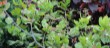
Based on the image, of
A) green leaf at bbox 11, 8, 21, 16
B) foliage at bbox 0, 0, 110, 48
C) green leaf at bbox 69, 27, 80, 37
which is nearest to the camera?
foliage at bbox 0, 0, 110, 48

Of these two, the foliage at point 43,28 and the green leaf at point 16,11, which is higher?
the green leaf at point 16,11

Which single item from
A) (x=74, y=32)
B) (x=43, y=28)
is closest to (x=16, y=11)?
(x=43, y=28)

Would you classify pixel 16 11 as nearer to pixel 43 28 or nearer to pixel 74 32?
pixel 43 28

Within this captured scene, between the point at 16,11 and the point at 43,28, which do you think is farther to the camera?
the point at 16,11

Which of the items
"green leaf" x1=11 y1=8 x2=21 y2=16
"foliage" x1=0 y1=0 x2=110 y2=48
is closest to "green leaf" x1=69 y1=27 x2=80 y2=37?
"foliage" x1=0 y1=0 x2=110 y2=48

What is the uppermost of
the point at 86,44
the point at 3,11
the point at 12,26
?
the point at 3,11

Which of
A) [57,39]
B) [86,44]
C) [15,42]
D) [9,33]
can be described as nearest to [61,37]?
[57,39]

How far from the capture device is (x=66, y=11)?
227 cm

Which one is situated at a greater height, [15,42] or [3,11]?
[3,11]

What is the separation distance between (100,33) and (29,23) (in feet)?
1.99

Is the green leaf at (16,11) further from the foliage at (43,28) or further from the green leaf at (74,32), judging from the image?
the green leaf at (74,32)

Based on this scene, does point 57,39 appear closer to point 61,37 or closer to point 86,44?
point 61,37

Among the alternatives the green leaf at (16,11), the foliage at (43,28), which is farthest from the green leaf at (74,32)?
the green leaf at (16,11)

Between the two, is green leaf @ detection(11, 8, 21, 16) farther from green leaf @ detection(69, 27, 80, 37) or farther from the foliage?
green leaf @ detection(69, 27, 80, 37)
